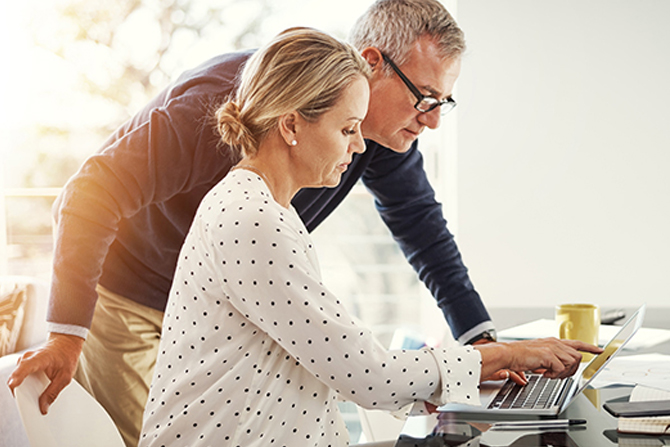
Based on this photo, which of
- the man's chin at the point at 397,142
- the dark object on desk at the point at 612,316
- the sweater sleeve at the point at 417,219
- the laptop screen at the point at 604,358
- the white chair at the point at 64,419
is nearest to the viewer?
the white chair at the point at 64,419

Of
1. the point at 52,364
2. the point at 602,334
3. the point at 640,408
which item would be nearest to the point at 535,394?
the point at 640,408

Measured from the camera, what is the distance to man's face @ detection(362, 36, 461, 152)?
1.49 m

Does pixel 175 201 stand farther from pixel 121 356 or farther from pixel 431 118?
pixel 431 118

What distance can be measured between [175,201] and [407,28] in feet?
2.07

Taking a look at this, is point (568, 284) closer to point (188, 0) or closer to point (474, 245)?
point (474, 245)

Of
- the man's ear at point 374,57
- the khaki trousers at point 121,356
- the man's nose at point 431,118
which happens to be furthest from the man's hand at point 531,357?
the khaki trousers at point 121,356

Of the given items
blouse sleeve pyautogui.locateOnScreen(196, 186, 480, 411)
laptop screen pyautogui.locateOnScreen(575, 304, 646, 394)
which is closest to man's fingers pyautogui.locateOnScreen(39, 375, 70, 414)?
blouse sleeve pyautogui.locateOnScreen(196, 186, 480, 411)

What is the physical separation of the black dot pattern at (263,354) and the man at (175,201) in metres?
0.24

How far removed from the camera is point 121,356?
1660mm

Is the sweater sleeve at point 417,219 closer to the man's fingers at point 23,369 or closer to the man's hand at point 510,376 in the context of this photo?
the man's hand at point 510,376

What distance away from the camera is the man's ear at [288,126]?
1.04 m

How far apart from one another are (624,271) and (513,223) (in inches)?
19.9

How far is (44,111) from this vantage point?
3207 millimetres

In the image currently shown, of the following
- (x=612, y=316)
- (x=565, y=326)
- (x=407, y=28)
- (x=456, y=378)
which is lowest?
(x=612, y=316)
